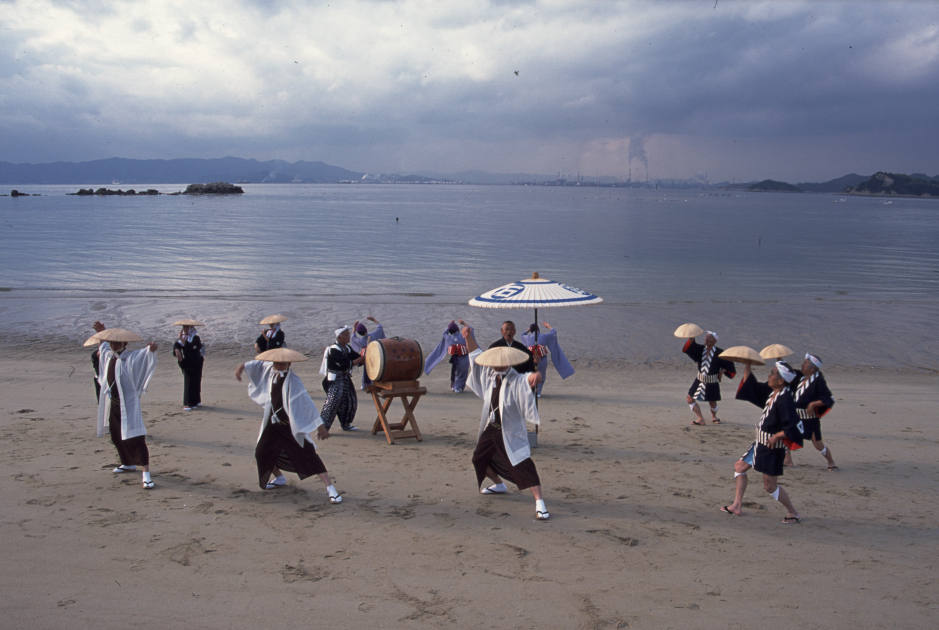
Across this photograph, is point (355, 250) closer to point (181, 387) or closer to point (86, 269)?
point (86, 269)

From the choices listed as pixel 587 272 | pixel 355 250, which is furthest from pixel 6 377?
pixel 355 250

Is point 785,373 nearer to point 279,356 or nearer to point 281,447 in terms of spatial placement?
point 279,356

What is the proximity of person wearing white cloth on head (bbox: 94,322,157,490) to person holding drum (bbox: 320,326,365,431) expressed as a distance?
8.28ft

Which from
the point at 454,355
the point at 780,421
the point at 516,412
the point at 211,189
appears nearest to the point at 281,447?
the point at 516,412

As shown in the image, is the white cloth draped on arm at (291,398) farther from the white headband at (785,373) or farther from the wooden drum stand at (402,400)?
the white headband at (785,373)

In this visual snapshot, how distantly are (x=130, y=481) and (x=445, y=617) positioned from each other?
468 centimetres

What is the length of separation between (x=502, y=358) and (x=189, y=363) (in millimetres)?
6736

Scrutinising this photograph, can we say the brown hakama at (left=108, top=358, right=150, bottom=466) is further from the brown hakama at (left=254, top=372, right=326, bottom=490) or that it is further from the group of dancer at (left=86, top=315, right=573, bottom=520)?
the brown hakama at (left=254, top=372, right=326, bottom=490)

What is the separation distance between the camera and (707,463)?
8281mm

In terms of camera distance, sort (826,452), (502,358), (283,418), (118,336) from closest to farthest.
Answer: (502,358), (283,418), (118,336), (826,452)

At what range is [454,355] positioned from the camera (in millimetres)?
12188

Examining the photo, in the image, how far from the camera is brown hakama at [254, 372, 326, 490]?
6.88 meters

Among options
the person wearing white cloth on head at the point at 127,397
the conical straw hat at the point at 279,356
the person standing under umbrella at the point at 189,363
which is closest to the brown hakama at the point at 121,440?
the person wearing white cloth on head at the point at 127,397

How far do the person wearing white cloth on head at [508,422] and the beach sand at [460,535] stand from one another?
0.44 metres
